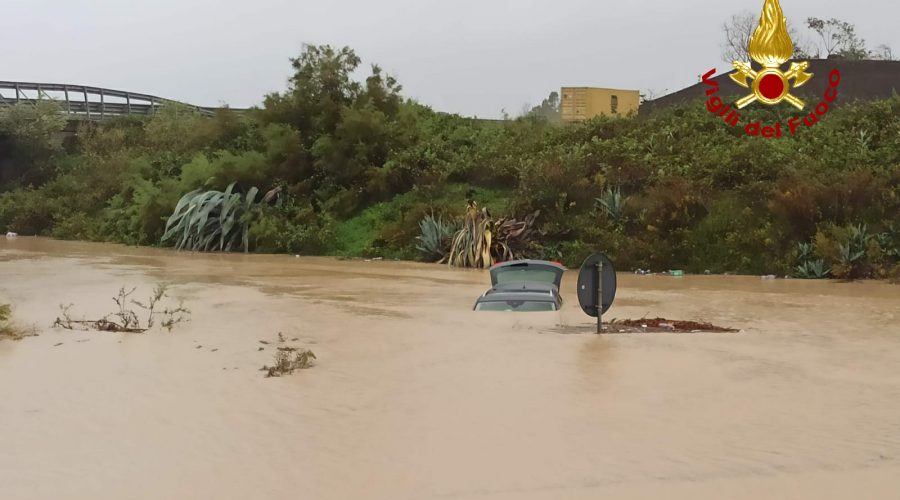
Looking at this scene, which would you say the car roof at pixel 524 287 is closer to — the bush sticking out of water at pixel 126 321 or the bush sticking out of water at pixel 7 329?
the bush sticking out of water at pixel 126 321

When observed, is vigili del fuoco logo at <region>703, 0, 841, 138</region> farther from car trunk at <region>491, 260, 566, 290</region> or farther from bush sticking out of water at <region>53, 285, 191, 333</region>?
bush sticking out of water at <region>53, 285, 191, 333</region>

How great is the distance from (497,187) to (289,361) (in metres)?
17.4

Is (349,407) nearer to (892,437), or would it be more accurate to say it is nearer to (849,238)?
(892,437)

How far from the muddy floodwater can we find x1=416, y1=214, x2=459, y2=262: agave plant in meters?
8.95

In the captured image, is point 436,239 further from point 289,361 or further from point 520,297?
point 289,361

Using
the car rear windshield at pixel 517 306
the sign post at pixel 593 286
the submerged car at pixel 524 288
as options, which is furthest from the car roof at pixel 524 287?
the sign post at pixel 593 286

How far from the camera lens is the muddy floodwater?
4988 mm

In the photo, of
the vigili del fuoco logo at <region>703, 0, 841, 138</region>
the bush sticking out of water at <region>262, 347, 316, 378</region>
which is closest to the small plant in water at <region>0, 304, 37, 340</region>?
the bush sticking out of water at <region>262, 347, 316, 378</region>

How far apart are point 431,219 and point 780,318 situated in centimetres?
1125

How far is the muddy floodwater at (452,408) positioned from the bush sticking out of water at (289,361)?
6.4 inches

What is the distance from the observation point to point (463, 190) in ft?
81.8

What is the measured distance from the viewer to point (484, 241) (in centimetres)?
1988

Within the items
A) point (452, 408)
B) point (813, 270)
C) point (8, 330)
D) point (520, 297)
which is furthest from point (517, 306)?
point (813, 270)

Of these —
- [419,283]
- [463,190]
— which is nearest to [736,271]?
[419,283]
